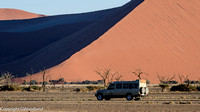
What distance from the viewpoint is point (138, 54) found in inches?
2835

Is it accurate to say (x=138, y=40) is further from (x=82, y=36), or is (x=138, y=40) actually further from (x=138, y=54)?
(x=82, y=36)

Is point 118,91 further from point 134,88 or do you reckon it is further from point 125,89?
point 134,88

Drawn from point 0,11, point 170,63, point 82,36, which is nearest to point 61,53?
point 82,36

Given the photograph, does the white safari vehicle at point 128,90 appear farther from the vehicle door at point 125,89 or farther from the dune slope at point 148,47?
the dune slope at point 148,47

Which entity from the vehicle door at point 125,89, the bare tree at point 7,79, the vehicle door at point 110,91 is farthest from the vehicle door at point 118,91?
the bare tree at point 7,79

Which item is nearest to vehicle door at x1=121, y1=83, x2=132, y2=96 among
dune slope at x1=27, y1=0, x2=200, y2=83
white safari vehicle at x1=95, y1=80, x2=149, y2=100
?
white safari vehicle at x1=95, y1=80, x2=149, y2=100

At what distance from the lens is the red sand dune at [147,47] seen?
69.1m

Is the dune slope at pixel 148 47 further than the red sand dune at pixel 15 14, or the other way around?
the red sand dune at pixel 15 14

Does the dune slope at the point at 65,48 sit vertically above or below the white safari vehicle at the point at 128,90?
above

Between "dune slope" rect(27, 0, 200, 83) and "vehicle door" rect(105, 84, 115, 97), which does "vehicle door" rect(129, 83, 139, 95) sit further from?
"dune slope" rect(27, 0, 200, 83)

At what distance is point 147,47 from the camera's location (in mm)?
73500

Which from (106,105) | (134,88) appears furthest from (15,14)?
(106,105)

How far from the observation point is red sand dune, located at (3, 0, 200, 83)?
69.1 m

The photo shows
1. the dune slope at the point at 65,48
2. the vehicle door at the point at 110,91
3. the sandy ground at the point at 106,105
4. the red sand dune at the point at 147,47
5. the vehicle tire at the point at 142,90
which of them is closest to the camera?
the sandy ground at the point at 106,105
